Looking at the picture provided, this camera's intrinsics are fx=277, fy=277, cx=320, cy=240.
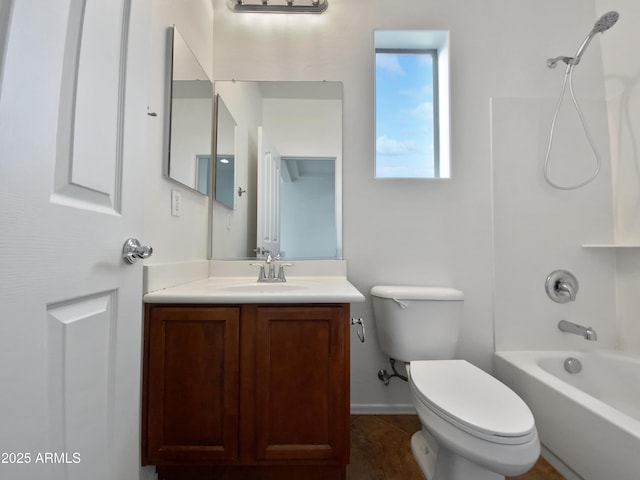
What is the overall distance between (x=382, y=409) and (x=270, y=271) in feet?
3.32

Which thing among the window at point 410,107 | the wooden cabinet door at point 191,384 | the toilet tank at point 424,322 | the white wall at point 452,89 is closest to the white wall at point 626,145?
the white wall at point 452,89

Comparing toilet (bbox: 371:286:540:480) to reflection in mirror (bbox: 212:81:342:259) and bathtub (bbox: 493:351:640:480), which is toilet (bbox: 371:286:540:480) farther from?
reflection in mirror (bbox: 212:81:342:259)

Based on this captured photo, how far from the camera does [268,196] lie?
1.60 meters

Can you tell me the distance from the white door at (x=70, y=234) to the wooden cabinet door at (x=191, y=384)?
0.21 metres

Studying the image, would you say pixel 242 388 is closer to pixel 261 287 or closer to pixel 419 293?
pixel 261 287

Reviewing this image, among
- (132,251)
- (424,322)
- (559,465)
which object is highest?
(132,251)

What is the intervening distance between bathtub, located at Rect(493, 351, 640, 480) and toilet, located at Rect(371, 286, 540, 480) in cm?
37

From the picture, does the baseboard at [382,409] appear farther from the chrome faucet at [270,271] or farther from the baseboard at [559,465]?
the chrome faucet at [270,271]

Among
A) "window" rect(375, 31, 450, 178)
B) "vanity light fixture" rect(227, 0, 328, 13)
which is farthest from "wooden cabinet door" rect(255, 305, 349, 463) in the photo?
"vanity light fixture" rect(227, 0, 328, 13)

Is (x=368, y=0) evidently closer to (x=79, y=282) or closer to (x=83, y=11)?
(x=83, y=11)

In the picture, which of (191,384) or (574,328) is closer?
(191,384)

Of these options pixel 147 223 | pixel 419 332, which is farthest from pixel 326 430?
pixel 147 223

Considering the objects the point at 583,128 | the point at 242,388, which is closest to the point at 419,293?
the point at 242,388

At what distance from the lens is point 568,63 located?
5.06 feet
